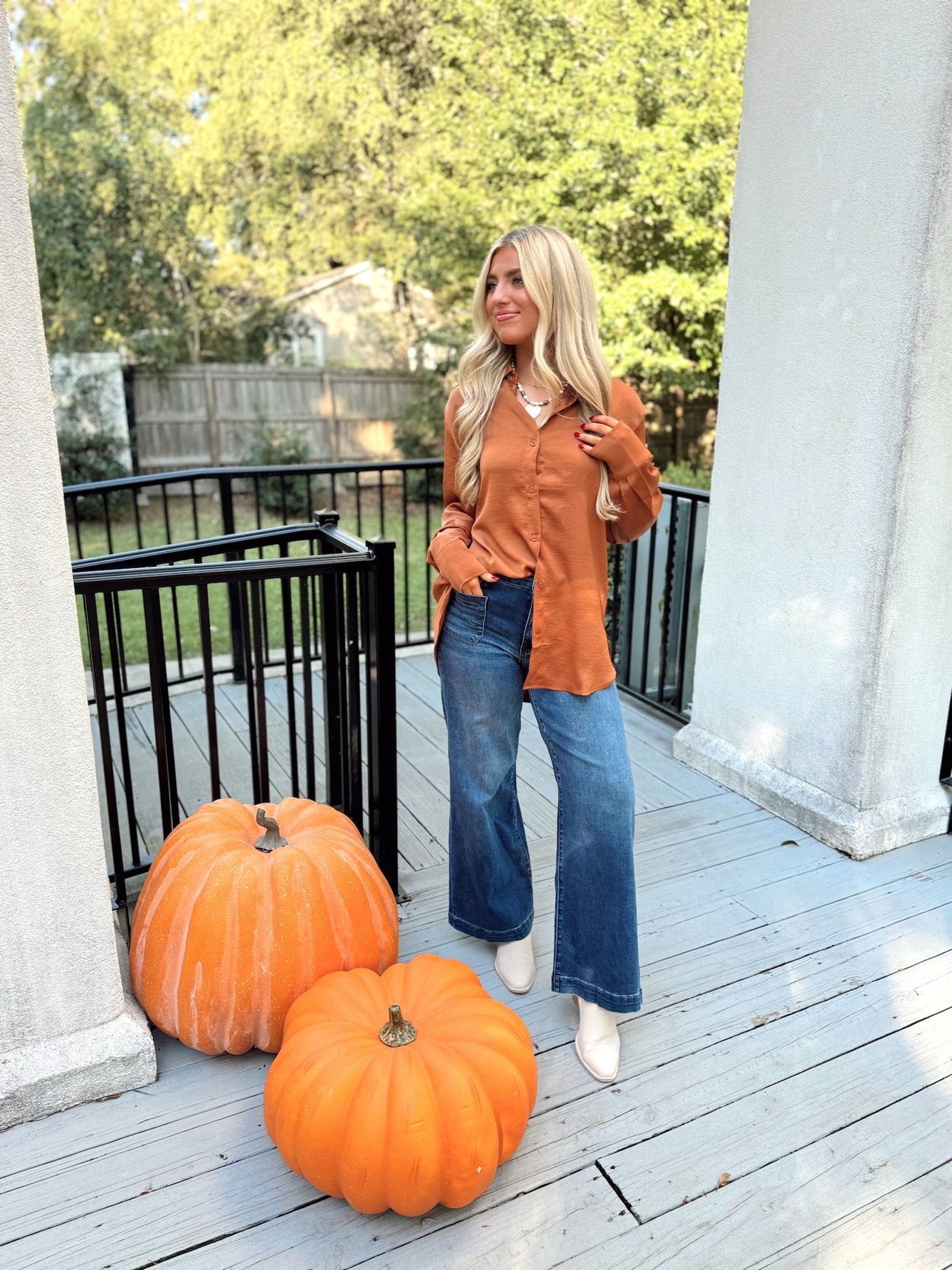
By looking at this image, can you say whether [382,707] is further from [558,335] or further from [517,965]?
[558,335]

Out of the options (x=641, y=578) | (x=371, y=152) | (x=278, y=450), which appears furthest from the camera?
(x=371, y=152)

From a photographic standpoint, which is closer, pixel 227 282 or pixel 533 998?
pixel 533 998

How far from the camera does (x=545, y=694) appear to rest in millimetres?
1890

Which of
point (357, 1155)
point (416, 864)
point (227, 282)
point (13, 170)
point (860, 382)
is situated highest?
point (227, 282)

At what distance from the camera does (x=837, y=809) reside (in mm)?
2812

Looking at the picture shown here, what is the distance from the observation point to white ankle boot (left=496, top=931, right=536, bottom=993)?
2.15m

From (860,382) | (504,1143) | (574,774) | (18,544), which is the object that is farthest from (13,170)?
(860,382)

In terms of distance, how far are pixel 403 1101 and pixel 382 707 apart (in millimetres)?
1029

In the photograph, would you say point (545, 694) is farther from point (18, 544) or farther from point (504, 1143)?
point (18, 544)

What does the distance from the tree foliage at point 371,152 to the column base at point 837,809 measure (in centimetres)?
857

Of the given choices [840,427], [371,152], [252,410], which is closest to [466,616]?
[840,427]

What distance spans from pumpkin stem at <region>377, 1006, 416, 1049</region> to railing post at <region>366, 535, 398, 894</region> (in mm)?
839

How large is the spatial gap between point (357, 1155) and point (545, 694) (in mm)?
905

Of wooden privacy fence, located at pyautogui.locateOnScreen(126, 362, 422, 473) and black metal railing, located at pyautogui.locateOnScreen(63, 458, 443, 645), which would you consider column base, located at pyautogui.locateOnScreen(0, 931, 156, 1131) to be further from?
wooden privacy fence, located at pyautogui.locateOnScreen(126, 362, 422, 473)
